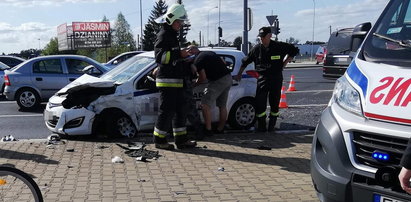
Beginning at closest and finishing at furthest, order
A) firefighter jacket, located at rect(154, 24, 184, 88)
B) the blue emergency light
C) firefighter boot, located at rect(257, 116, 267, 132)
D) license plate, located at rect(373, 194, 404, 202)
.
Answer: license plate, located at rect(373, 194, 404, 202)
the blue emergency light
firefighter jacket, located at rect(154, 24, 184, 88)
firefighter boot, located at rect(257, 116, 267, 132)

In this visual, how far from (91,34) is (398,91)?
68658 mm

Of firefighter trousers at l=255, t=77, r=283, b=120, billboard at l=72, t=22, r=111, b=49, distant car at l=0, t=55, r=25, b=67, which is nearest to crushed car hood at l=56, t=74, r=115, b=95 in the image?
firefighter trousers at l=255, t=77, r=283, b=120

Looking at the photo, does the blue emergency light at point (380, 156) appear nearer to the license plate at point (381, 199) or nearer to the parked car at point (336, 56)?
the license plate at point (381, 199)

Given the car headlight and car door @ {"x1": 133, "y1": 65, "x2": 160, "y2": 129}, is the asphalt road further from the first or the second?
the car headlight

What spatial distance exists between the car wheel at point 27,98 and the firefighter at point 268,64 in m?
7.00

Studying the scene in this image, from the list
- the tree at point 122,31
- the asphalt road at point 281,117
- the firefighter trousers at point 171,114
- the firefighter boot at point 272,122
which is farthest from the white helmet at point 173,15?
the tree at point 122,31

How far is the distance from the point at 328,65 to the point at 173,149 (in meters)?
10.2

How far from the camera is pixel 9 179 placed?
3492mm

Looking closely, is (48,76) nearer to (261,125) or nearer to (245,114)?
(245,114)

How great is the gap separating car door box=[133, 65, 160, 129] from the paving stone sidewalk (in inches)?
18.8

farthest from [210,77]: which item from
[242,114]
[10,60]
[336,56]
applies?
[10,60]

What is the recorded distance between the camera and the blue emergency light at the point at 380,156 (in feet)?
9.97

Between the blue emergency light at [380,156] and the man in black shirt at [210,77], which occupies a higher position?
the man in black shirt at [210,77]

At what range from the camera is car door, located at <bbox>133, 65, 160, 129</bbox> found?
7.47 m
